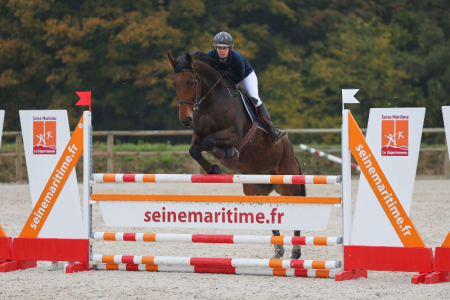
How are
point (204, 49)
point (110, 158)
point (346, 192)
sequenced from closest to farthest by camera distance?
point (346, 192) → point (110, 158) → point (204, 49)

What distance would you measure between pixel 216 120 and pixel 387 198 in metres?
1.53

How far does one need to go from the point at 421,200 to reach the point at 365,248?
578 centimetres

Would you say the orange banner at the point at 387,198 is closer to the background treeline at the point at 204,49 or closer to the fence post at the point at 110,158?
the fence post at the point at 110,158

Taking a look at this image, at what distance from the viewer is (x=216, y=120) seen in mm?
4961

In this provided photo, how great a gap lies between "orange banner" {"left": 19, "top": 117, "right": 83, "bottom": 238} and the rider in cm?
125

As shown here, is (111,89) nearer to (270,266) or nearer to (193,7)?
(193,7)

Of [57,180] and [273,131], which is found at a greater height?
[273,131]

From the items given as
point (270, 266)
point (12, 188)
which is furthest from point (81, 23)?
point (270, 266)

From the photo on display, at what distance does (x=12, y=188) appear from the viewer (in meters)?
11.1

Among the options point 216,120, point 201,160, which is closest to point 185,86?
point 216,120

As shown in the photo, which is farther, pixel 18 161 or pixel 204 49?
pixel 204 49

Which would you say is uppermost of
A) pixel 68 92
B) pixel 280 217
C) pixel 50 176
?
pixel 68 92

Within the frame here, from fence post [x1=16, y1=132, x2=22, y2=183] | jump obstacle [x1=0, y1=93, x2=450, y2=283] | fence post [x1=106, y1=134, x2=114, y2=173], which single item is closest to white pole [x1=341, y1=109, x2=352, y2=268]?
jump obstacle [x1=0, y1=93, x2=450, y2=283]

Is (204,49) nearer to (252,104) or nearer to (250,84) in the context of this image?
(250,84)
